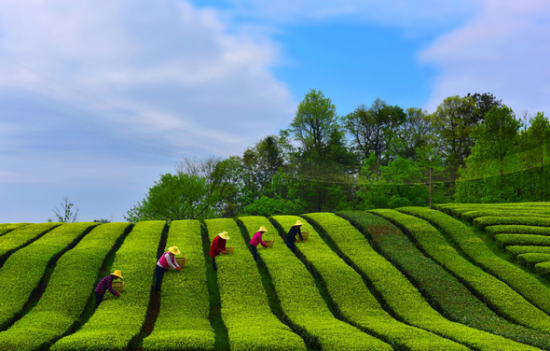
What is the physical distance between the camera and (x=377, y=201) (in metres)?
39.3

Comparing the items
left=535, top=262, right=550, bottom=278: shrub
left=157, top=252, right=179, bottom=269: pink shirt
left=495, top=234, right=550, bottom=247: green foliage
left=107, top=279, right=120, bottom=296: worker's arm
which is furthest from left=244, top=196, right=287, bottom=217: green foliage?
left=107, top=279, right=120, bottom=296: worker's arm

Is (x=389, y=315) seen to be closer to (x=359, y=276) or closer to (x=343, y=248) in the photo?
(x=359, y=276)

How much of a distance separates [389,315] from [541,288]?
7759 mm

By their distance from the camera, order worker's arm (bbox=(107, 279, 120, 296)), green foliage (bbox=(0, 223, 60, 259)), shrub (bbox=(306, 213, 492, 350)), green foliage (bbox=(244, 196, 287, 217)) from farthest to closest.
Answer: green foliage (bbox=(244, 196, 287, 217))
green foliage (bbox=(0, 223, 60, 259))
worker's arm (bbox=(107, 279, 120, 296))
shrub (bbox=(306, 213, 492, 350))

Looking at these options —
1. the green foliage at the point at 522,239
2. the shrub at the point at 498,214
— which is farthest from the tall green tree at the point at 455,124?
the green foliage at the point at 522,239

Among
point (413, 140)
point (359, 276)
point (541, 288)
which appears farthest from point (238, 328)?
point (413, 140)

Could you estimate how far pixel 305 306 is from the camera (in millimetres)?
13656

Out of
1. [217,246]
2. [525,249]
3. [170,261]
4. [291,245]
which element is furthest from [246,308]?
[525,249]

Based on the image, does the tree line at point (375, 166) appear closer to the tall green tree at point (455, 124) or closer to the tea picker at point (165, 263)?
the tall green tree at point (455, 124)

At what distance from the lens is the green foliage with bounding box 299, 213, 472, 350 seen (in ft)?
32.4

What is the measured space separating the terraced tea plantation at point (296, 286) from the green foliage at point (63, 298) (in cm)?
5

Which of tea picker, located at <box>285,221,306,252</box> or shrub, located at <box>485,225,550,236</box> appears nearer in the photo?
tea picker, located at <box>285,221,306,252</box>

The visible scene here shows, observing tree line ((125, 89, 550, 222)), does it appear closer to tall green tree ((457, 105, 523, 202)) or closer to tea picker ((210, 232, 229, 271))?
tall green tree ((457, 105, 523, 202))

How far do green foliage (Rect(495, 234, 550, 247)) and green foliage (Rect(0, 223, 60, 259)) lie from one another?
2516 centimetres
